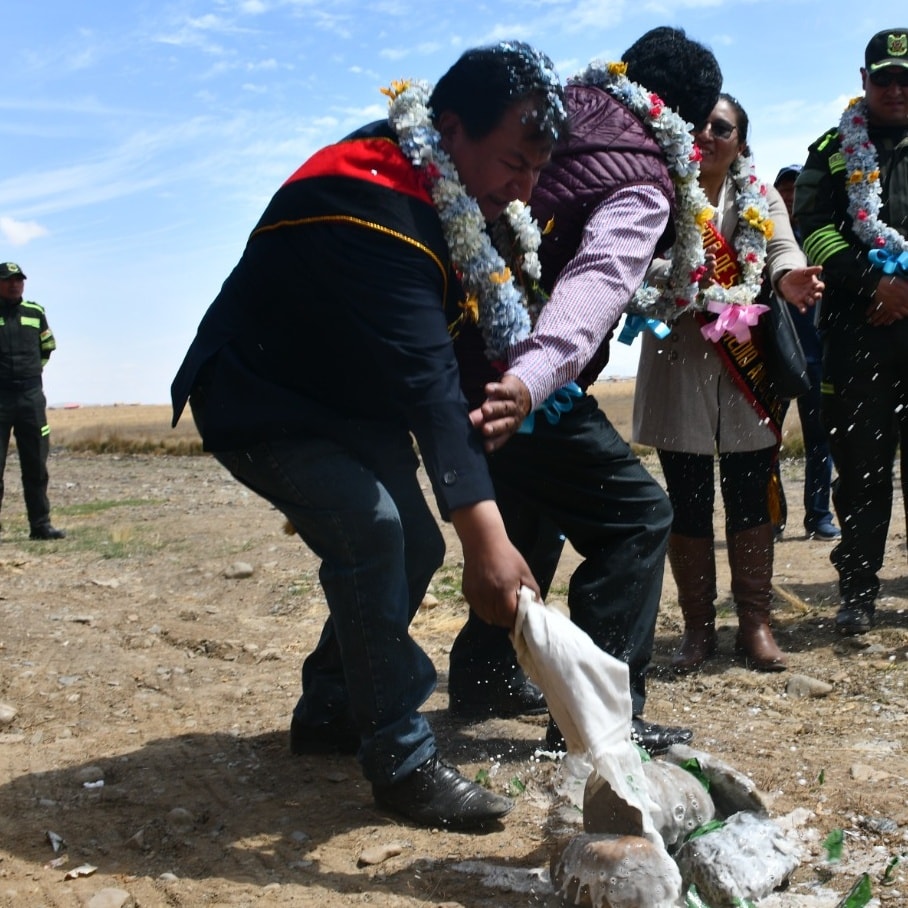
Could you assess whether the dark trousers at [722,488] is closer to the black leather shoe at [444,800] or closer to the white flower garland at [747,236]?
the white flower garland at [747,236]

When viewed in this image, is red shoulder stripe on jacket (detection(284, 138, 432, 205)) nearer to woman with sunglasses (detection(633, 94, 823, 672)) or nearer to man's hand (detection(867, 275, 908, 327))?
woman with sunglasses (detection(633, 94, 823, 672))

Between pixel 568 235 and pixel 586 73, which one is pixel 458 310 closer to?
pixel 568 235

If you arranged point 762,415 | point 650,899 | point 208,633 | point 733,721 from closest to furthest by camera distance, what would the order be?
point 650,899 → point 733,721 → point 762,415 → point 208,633

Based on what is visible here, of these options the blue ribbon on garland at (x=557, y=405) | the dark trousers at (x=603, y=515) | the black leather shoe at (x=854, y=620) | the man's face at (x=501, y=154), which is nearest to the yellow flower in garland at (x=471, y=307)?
the man's face at (x=501, y=154)

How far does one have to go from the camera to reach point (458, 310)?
10.3 ft

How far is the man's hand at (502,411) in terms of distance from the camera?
9.18ft

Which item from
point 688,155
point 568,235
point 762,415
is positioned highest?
point 688,155

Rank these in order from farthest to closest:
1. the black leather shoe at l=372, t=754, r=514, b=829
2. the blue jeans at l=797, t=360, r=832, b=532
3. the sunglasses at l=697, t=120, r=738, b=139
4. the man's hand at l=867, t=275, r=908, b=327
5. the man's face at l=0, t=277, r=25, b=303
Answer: the man's face at l=0, t=277, r=25, b=303 < the blue jeans at l=797, t=360, r=832, b=532 < the man's hand at l=867, t=275, r=908, b=327 < the sunglasses at l=697, t=120, r=738, b=139 < the black leather shoe at l=372, t=754, r=514, b=829

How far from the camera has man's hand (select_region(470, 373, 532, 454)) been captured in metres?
2.80

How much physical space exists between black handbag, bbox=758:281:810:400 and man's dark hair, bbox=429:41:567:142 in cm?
198

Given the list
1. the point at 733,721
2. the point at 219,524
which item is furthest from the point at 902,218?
the point at 219,524

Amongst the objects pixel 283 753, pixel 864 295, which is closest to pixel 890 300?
pixel 864 295

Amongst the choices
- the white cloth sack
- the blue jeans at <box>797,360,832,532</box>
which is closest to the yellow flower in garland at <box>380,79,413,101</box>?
the white cloth sack

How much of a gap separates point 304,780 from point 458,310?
156cm
